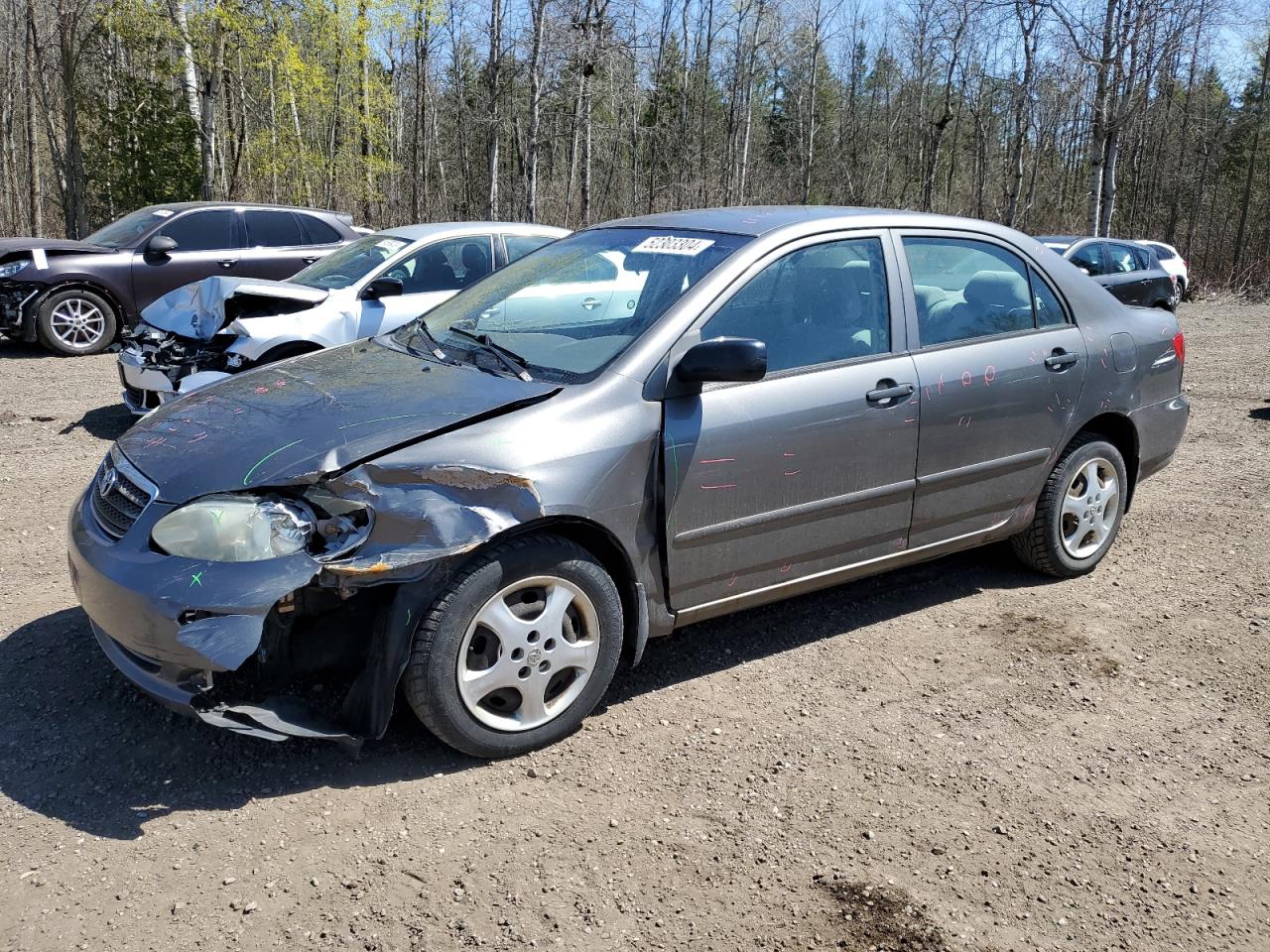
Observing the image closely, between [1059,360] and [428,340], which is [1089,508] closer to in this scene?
[1059,360]

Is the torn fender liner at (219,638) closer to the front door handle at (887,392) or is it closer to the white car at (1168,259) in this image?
the front door handle at (887,392)

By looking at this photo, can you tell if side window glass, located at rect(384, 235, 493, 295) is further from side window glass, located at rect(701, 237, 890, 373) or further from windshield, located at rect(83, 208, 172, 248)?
windshield, located at rect(83, 208, 172, 248)

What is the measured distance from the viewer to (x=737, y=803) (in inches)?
125

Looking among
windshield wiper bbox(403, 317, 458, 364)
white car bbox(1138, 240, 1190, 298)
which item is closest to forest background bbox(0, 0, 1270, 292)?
white car bbox(1138, 240, 1190, 298)

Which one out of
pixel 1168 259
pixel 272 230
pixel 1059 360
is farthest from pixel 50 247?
pixel 1168 259

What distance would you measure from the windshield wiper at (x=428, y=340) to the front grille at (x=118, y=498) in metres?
1.14

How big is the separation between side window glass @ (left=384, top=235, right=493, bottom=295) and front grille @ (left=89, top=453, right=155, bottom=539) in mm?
4820

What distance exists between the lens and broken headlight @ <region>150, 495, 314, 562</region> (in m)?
2.98

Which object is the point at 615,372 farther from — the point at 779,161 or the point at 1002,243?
the point at 779,161

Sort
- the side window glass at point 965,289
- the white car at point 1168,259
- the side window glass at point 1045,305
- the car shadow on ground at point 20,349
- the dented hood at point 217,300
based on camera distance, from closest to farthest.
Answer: the side window glass at point 965,289, the side window glass at point 1045,305, the dented hood at point 217,300, the car shadow on ground at point 20,349, the white car at point 1168,259

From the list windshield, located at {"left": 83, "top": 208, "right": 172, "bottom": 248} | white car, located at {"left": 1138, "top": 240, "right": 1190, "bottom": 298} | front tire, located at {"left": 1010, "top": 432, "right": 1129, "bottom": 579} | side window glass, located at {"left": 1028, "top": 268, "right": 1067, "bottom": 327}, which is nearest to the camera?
side window glass, located at {"left": 1028, "top": 268, "right": 1067, "bottom": 327}

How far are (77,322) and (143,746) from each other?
9623mm

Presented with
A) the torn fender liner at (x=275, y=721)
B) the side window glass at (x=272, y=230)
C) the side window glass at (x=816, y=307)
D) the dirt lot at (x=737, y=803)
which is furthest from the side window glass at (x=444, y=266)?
the torn fender liner at (x=275, y=721)

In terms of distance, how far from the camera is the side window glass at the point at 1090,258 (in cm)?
1655
